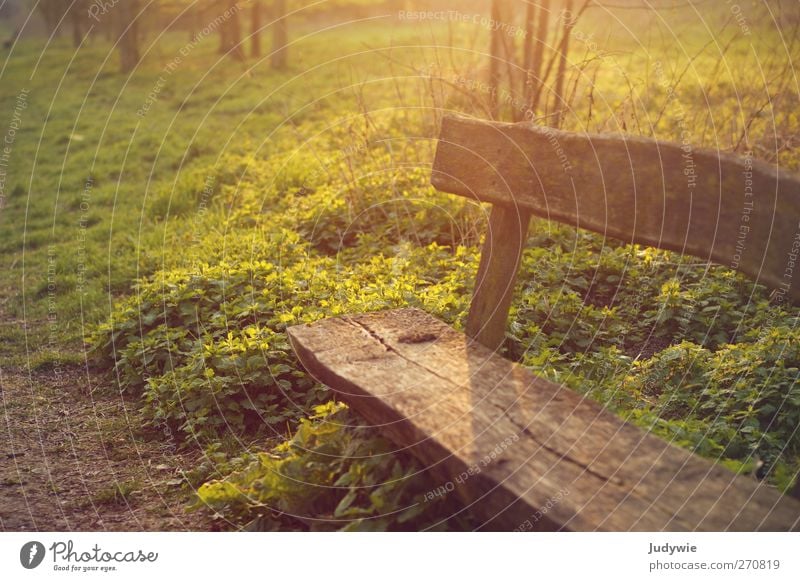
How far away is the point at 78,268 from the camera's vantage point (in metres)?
7.45

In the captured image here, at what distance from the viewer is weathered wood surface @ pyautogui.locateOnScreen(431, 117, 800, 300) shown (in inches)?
105

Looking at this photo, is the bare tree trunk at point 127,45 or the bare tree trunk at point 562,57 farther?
the bare tree trunk at point 127,45

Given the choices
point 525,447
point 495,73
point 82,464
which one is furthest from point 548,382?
point 495,73

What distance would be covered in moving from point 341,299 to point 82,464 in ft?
5.76

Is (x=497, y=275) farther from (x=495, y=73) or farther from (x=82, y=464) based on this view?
(x=495, y=73)

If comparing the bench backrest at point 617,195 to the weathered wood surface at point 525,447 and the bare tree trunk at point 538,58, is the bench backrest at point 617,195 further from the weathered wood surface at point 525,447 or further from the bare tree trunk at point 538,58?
the bare tree trunk at point 538,58

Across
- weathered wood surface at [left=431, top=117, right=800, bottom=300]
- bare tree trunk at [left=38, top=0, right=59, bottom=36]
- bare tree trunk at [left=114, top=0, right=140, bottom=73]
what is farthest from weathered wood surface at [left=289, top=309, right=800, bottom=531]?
bare tree trunk at [left=38, top=0, right=59, bottom=36]

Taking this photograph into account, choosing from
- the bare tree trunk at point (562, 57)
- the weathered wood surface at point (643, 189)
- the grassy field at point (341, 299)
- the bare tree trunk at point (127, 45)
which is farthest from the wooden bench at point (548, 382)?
the bare tree trunk at point (127, 45)

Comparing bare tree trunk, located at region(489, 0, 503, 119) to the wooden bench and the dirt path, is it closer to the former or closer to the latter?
the wooden bench

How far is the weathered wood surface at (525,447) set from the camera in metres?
2.48

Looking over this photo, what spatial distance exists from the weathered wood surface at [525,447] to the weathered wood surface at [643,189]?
25.6 inches

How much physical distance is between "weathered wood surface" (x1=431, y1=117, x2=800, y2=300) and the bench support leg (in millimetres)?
142
